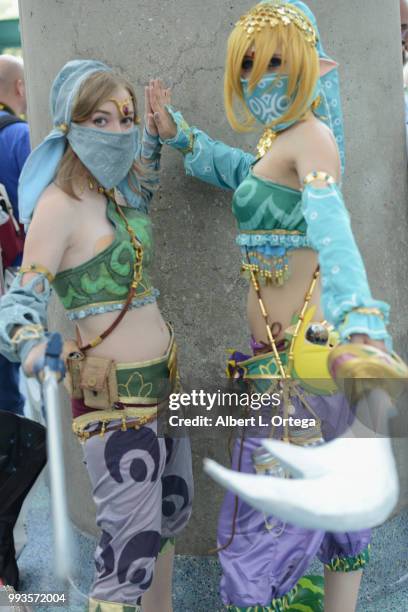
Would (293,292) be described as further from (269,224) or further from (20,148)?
(20,148)

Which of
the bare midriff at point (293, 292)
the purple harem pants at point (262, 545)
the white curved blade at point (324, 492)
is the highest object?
the bare midriff at point (293, 292)

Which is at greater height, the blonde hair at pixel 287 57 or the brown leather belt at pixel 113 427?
the blonde hair at pixel 287 57

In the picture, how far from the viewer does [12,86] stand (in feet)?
15.3

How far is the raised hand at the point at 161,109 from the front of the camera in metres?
2.77

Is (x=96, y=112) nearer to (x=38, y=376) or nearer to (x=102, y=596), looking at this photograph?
(x=38, y=376)

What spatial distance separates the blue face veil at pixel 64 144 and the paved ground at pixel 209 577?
5.00 feet

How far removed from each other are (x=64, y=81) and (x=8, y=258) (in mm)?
1692

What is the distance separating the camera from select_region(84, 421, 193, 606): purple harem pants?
2.42 metres

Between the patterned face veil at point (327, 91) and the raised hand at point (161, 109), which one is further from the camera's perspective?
the raised hand at point (161, 109)

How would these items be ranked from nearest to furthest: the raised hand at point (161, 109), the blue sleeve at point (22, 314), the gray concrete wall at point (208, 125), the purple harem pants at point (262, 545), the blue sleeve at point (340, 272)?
the blue sleeve at point (340, 272) → the blue sleeve at point (22, 314) → the purple harem pants at point (262, 545) → the raised hand at point (161, 109) → the gray concrete wall at point (208, 125)

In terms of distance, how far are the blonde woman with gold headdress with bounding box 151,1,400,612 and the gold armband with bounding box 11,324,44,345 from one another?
0.68 meters

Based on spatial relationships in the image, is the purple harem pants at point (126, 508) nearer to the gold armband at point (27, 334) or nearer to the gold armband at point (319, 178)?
the gold armband at point (27, 334)

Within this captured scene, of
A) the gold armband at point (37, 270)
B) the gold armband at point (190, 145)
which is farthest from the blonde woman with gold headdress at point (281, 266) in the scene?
the gold armband at point (37, 270)

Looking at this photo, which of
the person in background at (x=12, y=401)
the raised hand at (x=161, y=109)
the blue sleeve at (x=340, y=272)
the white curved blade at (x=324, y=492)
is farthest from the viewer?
the person in background at (x=12, y=401)
